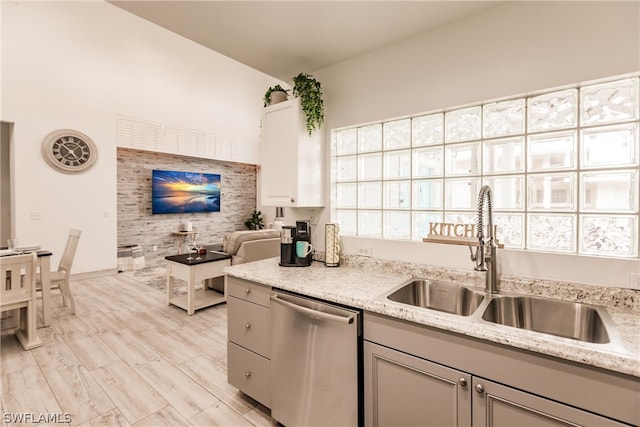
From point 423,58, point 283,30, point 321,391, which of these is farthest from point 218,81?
point 321,391

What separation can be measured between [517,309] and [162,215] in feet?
21.9

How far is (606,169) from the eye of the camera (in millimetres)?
1429

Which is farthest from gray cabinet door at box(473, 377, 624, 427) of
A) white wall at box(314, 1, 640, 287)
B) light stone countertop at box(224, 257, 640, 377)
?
white wall at box(314, 1, 640, 287)

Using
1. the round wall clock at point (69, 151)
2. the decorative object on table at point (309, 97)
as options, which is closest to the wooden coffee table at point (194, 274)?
the decorative object on table at point (309, 97)

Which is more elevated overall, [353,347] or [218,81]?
[218,81]

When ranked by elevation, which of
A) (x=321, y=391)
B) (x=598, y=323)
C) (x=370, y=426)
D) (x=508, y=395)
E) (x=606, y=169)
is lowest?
(x=370, y=426)

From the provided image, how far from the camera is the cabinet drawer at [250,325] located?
178cm

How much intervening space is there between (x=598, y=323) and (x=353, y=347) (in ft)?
3.41

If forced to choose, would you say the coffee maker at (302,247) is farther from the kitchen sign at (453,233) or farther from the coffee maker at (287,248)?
the kitchen sign at (453,233)

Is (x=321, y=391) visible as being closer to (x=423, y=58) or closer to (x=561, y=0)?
(x=423, y=58)

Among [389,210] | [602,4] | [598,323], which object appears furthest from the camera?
[389,210]

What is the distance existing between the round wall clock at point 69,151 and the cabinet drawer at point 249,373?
15.3 feet

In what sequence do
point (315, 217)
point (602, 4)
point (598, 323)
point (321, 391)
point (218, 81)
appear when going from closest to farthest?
1. point (598, 323)
2. point (602, 4)
3. point (321, 391)
4. point (315, 217)
5. point (218, 81)

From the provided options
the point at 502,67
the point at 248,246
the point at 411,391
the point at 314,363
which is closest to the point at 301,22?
the point at 502,67
